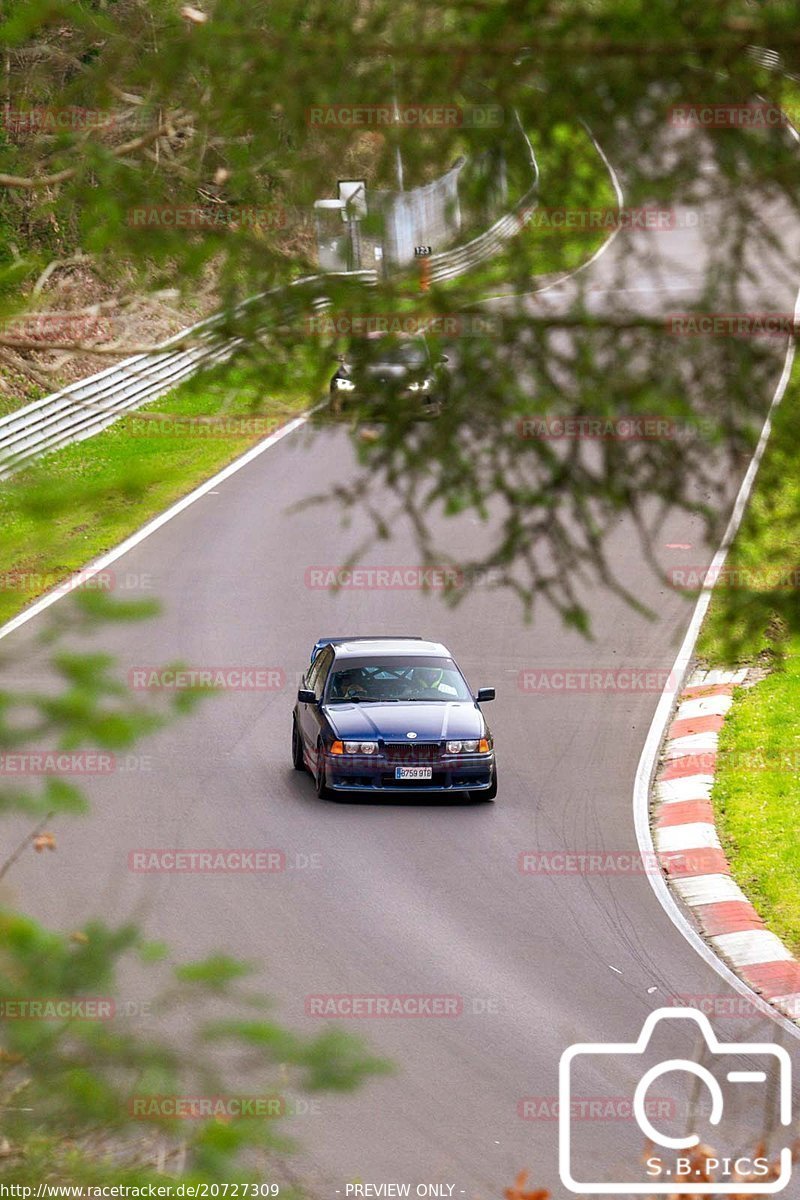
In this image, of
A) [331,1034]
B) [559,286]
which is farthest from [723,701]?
[331,1034]

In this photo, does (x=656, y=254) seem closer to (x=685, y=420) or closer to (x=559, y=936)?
(x=685, y=420)

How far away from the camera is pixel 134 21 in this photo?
228 inches

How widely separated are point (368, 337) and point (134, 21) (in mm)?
1588

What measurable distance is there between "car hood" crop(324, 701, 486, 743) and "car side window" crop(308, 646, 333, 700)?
16.5 inches

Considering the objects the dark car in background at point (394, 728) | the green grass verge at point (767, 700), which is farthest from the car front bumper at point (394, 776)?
the green grass verge at point (767, 700)

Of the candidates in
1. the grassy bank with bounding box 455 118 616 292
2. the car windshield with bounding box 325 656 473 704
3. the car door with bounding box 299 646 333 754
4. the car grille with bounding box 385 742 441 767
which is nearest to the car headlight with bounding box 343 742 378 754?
the car grille with bounding box 385 742 441 767

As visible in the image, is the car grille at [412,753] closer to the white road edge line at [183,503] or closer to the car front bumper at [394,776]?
the car front bumper at [394,776]

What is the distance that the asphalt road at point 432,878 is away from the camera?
348 inches

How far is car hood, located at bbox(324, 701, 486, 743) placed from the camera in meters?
15.1

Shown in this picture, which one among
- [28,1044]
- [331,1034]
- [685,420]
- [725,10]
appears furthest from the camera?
[685,420]

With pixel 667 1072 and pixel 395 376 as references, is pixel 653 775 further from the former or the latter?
pixel 395 376

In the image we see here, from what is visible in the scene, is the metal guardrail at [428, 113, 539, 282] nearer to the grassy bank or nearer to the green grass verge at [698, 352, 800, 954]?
the grassy bank

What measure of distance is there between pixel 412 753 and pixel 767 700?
581 cm

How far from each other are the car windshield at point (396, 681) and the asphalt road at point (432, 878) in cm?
115
